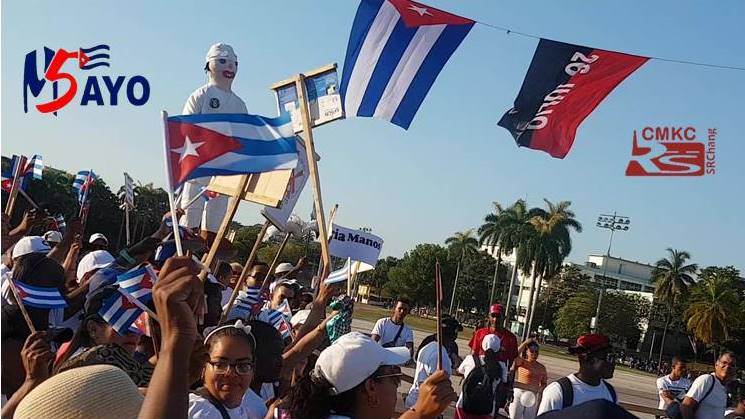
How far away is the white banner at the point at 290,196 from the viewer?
233 inches

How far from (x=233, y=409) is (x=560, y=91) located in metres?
6.27

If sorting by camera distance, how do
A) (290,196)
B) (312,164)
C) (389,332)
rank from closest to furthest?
1. (312,164)
2. (290,196)
3. (389,332)

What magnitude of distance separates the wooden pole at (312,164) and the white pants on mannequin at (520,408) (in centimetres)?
516

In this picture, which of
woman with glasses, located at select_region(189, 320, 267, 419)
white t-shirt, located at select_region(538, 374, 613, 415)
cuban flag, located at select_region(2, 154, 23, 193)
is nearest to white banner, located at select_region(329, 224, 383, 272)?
white t-shirt, located at select_region(538, 374, 613, 415)

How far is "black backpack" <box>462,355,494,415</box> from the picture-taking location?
739cm

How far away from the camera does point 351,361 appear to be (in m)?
2.94

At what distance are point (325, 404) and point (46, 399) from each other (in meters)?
1.20

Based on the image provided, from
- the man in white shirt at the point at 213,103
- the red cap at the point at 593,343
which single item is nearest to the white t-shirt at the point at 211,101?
the man in white shirt at the point at 213,103

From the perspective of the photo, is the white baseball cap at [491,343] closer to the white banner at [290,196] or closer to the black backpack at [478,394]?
the black backpack at [478,394]

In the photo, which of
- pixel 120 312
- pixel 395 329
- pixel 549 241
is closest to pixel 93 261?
pixel 120 312

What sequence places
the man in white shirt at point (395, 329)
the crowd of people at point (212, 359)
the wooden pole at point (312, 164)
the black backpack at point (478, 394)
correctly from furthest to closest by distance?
the man in white shirt at point (395, 329), the black backpack at point (478, 394), the wooden pole at point (312, 164), the crowd of people at point (212, 359)

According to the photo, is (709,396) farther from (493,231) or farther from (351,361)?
(493,231)

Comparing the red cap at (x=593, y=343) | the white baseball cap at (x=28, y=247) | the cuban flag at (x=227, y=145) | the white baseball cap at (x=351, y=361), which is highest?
the cuban flag at (x=227, y=145)

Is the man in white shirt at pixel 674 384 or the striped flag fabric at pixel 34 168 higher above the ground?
the striped flag fabric at pixel 34 168
